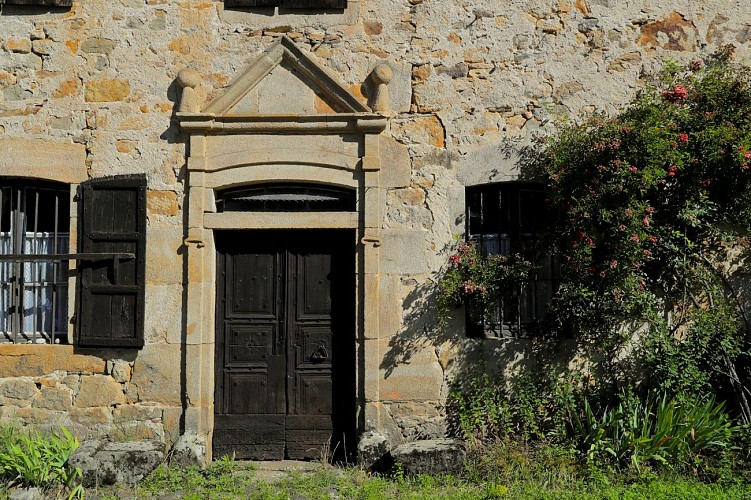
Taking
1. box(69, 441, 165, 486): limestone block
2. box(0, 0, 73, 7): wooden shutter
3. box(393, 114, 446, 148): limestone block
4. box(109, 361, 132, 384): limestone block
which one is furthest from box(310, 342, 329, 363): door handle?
box(0, 0, 73, 7): wooden shutter

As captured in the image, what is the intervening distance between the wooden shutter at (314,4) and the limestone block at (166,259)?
231cm

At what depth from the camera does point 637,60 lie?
5895 millimetres

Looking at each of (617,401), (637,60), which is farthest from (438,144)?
(617,401)

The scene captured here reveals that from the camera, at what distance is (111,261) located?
5879 mm

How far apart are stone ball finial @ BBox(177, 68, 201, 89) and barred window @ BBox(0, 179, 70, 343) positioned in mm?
1498

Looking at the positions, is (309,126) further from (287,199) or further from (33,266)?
(33,266)

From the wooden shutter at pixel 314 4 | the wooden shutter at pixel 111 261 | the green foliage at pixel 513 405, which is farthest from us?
the wooden shutter at pixel 314 4

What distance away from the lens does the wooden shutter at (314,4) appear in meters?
5.94

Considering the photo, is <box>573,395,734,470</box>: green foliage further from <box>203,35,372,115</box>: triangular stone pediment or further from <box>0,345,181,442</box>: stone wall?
<box>0,345,181,442</box>: stone wall

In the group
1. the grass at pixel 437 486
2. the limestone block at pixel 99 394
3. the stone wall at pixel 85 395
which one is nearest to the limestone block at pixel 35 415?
the stone wall at pixel 85 395

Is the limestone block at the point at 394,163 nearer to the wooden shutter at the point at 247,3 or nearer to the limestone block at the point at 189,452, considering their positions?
the wooden shutter at the point at 247,3

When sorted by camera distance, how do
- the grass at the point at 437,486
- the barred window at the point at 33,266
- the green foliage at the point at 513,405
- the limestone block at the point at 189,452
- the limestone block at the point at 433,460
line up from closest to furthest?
the grass at the point at 437,486 → the limestone block at the point at 433,460 → the limestone block at the point at 189,452 → the green foliage at the point at 513,405 → the barred window at the point at 33,266

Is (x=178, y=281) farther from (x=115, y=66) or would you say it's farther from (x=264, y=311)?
(x=115, y=66)

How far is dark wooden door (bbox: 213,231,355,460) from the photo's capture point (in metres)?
5.90
